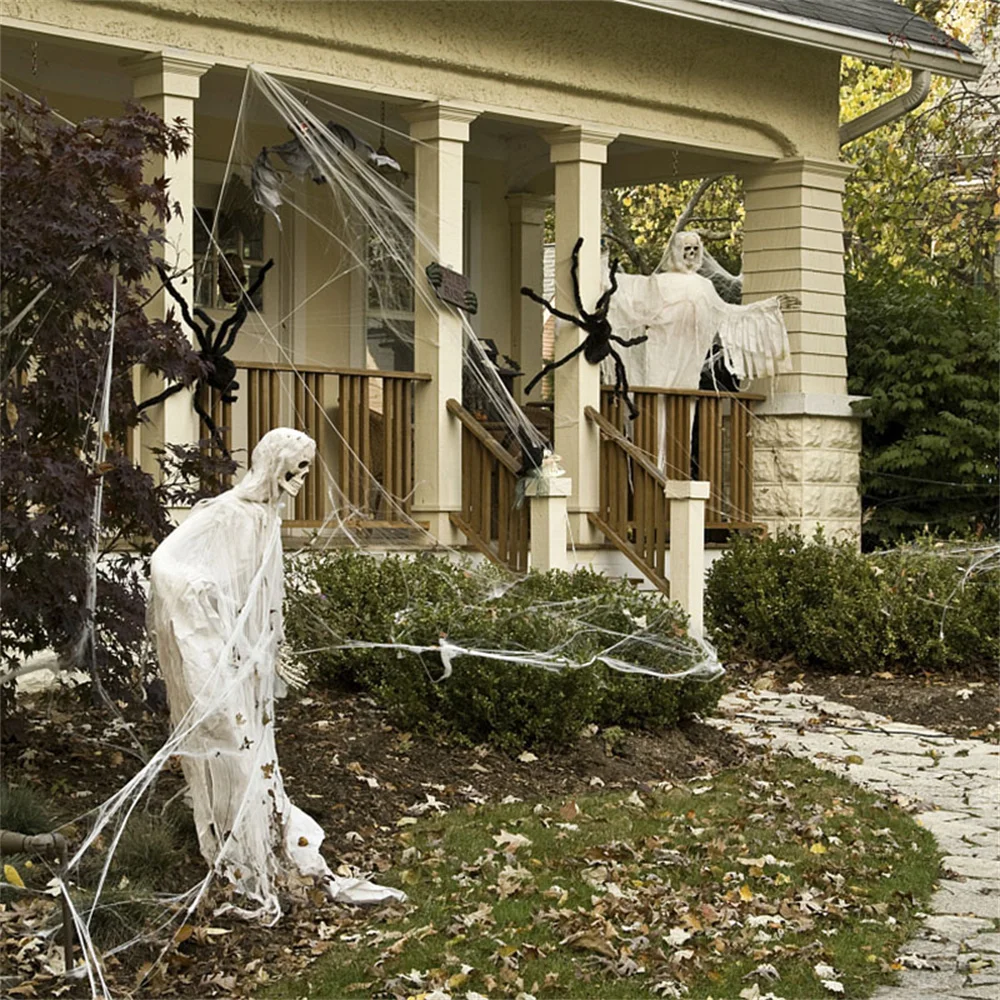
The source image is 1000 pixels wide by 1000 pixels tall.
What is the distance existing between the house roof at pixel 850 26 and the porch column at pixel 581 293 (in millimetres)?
1287

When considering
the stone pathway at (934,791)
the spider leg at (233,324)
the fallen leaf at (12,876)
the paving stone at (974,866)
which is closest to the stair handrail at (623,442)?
the stone pathway at (934,791)

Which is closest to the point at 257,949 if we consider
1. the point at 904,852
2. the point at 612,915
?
the point at 612,915

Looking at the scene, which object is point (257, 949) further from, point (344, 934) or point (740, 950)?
point (740, 950)

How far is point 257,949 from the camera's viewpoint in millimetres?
6402

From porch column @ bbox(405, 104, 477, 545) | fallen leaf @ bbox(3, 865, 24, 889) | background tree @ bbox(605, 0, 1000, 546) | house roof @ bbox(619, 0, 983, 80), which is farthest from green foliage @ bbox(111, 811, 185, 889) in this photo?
background tree @ bbox(605, 0, 1000, 546)

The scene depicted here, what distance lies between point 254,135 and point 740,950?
31.8 ft

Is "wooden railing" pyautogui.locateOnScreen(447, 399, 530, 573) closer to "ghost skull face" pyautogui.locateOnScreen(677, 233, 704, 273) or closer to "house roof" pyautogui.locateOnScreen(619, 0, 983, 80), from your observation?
"ghost skull face" pyautogui.locateOnScreen(677, 233, 704, 273)

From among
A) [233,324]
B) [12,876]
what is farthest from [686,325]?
[12,876]

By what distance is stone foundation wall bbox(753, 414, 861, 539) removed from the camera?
1622 cm

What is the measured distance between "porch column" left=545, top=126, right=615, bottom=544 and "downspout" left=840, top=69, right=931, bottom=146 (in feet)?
10.0

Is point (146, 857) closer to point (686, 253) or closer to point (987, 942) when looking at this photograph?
point (987, 942)

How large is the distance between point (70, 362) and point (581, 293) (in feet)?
22.9

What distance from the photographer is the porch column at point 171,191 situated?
38.3 ft

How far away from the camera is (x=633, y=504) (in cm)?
1486
